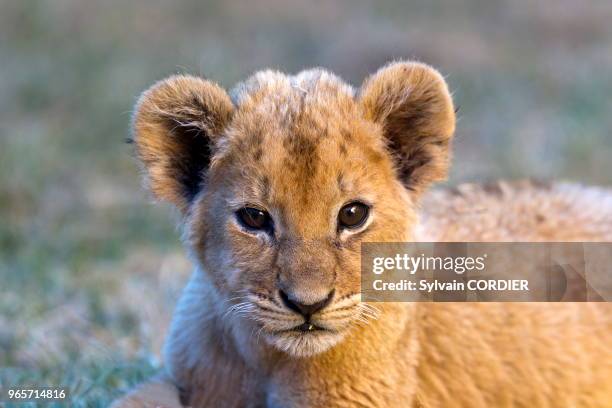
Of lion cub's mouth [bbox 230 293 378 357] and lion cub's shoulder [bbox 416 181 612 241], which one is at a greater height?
lion cub's shoulder [bbox 416 181 612 241]

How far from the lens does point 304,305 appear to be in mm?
4453

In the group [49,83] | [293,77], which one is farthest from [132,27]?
[293,77]

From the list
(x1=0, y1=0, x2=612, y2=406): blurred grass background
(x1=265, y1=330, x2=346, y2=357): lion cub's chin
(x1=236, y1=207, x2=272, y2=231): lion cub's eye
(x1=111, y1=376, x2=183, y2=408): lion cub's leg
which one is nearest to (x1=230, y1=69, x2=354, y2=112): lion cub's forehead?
(x1=236, y1=207, x2=272, y2=231): lion cub's eye

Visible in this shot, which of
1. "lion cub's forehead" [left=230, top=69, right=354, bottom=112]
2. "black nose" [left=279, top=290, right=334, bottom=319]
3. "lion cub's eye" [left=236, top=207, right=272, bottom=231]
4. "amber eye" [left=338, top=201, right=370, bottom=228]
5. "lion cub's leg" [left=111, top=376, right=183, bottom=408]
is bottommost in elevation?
"lion cub's leg" [left=111, top=376, right=183, bottom=408]

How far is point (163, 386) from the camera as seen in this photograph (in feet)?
17.9

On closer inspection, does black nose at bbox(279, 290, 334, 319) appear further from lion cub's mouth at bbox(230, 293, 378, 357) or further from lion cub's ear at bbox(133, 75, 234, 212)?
lion cub's ear at bbox(133, 75, 234, 212)

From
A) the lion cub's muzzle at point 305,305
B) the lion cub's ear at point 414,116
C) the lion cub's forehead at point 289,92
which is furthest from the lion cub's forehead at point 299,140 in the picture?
the lion cub's muzzle at point 305,305

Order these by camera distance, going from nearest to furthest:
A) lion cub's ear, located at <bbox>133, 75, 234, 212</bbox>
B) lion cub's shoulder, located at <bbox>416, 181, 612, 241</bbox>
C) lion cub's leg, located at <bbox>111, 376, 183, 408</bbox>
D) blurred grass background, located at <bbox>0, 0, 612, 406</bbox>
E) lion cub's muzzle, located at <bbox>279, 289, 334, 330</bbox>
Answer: lion cub's muzzle, located at <bbox>279, 289, 334, 330</bbox> → lion cub's ear, located at <bbox>133, 75, 234, 212</bbox> → lion cub's leg, located at <bbox>111, 376, 183, 408</bbox> → lion cub's shoulder, located at <bbox>416, 181, 612, 241</bbox> → blurred grass background, located at <bbox>0, 0, 612, 406</bbox>

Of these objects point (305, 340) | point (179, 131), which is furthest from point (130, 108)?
point (305, 340)

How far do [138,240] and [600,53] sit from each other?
8789 millimetres

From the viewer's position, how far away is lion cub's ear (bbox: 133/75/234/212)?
5.09m

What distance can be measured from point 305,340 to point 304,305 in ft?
0.78

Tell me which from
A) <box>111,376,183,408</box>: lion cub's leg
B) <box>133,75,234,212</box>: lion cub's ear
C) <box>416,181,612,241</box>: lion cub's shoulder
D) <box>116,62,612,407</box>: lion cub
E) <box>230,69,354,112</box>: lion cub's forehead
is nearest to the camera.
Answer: <box>116,62,612,407</box>: lion cub

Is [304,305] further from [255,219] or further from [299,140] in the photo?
[299,140]
